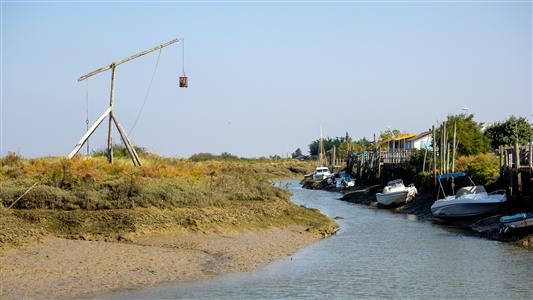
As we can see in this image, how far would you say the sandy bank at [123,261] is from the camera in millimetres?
15719

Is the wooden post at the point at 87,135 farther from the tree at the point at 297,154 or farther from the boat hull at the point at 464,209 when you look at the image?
the tree at the point at 297,154

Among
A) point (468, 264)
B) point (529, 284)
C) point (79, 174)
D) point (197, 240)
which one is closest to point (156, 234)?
point (197, 240)

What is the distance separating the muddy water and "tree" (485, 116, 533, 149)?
118 feet

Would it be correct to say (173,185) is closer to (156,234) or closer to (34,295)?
(156,234)

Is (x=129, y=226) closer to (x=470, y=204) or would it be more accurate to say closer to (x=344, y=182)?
(x=470, y=204)

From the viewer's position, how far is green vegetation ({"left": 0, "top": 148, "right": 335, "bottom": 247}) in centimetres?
2172

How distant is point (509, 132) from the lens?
206 ft

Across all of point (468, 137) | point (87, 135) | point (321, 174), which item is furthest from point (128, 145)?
point (321, 174)

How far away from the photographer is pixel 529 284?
18.1 m

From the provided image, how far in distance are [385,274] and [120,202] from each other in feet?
31.6

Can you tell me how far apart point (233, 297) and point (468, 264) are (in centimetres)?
918

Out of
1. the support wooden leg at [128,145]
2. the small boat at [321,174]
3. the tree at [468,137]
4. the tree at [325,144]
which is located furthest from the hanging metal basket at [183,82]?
the tree at [325,144]

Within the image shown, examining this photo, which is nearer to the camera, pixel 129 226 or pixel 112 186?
pixel 129 226

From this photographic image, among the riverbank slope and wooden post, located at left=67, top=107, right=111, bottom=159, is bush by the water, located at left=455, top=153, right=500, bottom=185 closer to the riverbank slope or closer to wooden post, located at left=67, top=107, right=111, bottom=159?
the riverbank slope
